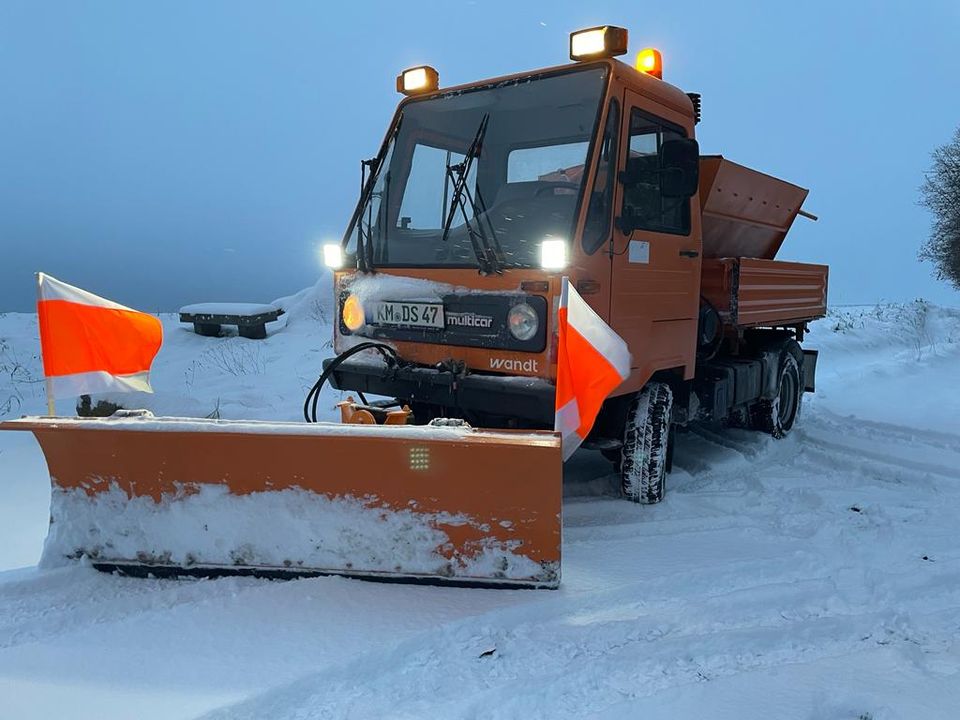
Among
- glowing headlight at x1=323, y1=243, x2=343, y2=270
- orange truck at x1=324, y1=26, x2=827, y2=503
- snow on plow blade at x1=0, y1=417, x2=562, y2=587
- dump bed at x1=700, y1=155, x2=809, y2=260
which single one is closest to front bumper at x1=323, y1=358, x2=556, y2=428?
orange truck at x1=324, y1=26, x2=827, y2=503

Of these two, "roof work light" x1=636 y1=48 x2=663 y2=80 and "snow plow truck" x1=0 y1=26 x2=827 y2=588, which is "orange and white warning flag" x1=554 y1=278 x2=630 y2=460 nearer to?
"snow plow truck" x1=0 y1=26 x2=827 y2=588

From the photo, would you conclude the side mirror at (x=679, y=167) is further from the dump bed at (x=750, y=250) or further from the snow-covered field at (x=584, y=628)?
the snow-covered field at (x=584, y=628)

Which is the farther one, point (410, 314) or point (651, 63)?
point (651, 63)

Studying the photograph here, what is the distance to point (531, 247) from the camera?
12.3 ft

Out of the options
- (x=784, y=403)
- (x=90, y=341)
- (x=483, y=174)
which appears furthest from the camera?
(x=784, y=403)

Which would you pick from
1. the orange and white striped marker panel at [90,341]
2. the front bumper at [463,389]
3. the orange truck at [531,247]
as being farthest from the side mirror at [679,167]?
the orange and white striped marker panel at [90,341]

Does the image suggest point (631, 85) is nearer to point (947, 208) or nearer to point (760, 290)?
point (760, 290)

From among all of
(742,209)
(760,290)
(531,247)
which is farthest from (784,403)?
(531,247)

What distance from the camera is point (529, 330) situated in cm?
361

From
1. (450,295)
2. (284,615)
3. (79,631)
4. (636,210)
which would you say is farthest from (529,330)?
(79,631)

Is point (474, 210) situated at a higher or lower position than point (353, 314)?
higher

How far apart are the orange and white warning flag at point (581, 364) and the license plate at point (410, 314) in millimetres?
996

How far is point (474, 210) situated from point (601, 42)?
120cm

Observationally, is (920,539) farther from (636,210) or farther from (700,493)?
(636,210)
